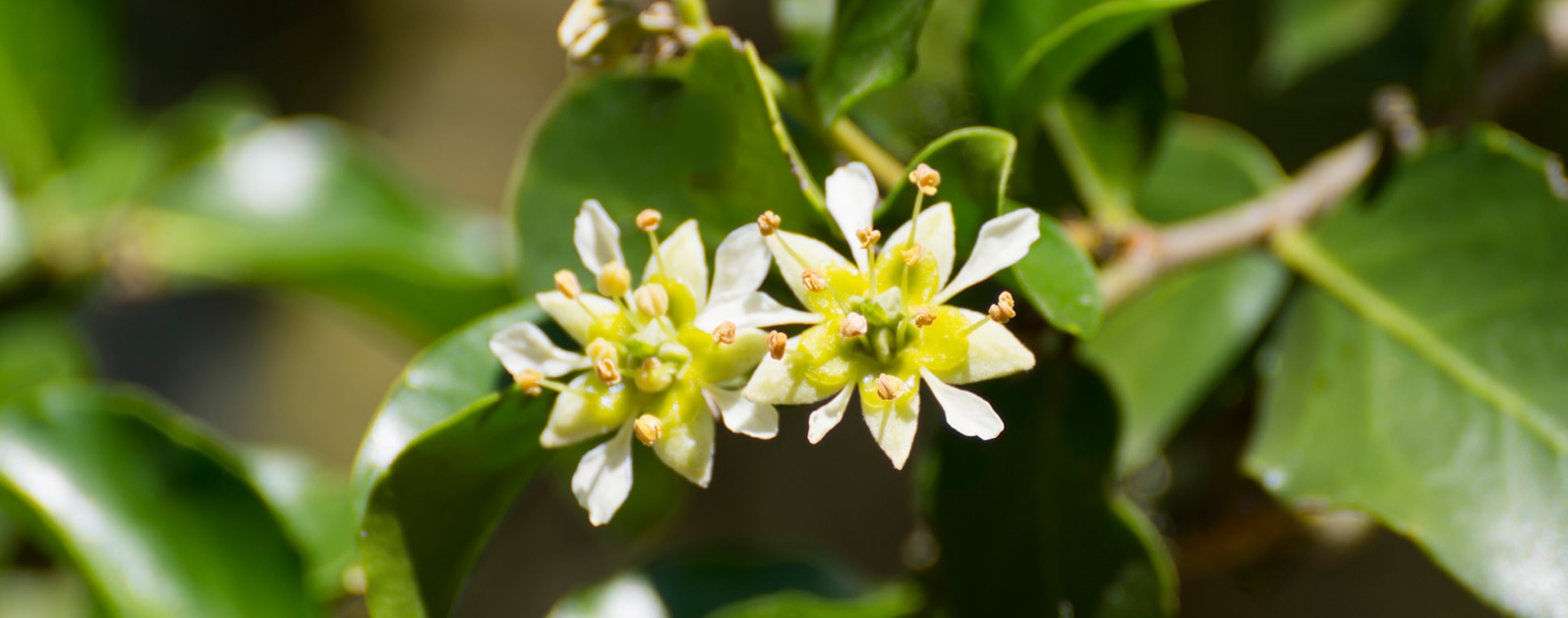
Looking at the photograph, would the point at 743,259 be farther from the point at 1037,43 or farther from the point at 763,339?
the point at 1037,43

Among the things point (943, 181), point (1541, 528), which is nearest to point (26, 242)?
point (943, 181)

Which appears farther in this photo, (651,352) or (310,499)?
(310,499)

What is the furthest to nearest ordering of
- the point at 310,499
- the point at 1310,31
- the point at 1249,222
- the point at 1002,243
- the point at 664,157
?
1. the point at 1310,31
2. the point at 310,499
3. the point at 1249,222
4. the point at 664,157
5. the point at 1002,243

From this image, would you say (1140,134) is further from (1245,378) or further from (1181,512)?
(1181,512)

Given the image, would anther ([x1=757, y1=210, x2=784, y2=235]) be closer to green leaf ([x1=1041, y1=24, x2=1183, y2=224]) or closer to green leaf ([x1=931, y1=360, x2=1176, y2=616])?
green leaf ([x1=931, y1=360, x2=1176, y2=616])

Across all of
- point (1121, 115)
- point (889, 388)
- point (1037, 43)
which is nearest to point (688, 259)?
point (889, 388)

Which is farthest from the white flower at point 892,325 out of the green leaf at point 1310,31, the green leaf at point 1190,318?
the green leaf at point 1310,31

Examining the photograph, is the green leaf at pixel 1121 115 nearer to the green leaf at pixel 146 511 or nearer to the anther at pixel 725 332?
the anther at pixel 725 332
